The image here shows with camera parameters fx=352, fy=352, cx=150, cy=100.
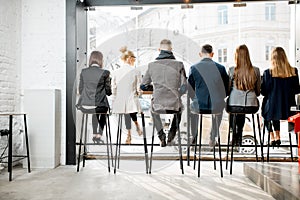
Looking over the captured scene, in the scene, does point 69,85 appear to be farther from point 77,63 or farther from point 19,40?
point 19,40

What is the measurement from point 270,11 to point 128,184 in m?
3.43

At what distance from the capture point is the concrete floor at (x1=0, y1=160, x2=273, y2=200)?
10.7 feet

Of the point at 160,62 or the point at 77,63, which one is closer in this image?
the point at 160,62

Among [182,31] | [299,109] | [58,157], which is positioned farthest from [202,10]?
[58,157]

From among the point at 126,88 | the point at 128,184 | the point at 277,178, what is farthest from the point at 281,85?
the point at 128,184

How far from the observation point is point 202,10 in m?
5.54

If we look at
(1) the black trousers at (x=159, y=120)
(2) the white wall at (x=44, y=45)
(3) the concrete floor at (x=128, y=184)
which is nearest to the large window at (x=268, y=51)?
(3) the concrete floor at (x=128, y=184)

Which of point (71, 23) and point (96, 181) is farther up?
point (71, 23)

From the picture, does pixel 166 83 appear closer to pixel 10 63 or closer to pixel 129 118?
pixel 129 118

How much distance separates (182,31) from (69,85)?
2045mm

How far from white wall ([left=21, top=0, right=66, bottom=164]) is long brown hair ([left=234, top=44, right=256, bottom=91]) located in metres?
2.34

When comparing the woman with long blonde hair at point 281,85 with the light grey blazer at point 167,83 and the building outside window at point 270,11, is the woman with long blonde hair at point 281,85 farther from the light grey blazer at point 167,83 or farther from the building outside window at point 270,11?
Answer: the light grey blazer at point 167,83

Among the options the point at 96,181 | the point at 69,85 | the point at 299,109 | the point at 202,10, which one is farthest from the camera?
the point at 202,10

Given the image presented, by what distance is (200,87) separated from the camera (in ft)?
14.1
